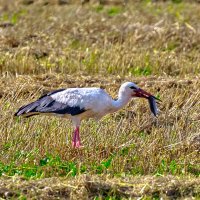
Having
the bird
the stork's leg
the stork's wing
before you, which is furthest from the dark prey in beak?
the stork's leg

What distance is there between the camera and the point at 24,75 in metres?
12.6

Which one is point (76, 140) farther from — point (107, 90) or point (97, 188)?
point (107, 90)

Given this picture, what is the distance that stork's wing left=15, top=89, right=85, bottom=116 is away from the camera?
938cm

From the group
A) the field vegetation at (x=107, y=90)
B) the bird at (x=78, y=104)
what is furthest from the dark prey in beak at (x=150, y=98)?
the field vegetation at (x=107, y=90)

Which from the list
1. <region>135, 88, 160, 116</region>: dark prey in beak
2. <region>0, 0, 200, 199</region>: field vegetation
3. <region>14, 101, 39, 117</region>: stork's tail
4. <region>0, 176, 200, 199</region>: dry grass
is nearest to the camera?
<region>0, 176, 200, 199</region>: dry grass

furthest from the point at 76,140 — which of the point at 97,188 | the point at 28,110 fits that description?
the point at 97,188

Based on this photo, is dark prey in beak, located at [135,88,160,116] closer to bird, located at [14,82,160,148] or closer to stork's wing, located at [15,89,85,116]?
bird, located at [14,82,160,148]

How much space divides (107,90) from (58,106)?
2399mm

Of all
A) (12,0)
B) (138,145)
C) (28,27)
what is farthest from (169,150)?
(12,0)

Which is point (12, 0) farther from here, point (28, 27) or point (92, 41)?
point (92, 41)

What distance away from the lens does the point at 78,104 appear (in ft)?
30.8

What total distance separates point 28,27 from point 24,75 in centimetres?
428

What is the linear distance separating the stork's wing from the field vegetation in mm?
203

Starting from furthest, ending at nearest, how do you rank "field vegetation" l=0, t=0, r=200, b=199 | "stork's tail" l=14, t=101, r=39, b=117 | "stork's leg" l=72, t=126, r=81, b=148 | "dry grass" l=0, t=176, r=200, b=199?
"stork's tail" l=14, t=101, r=39, b=117
"stork's leg" l=72, t=126, r=81, b=148
"field vegetation" l=0, t=0, r=200, b=199
"dry grass" l=0, t=176, r=200, b=199
